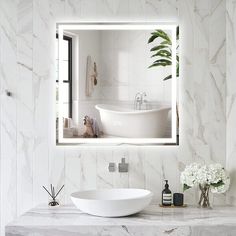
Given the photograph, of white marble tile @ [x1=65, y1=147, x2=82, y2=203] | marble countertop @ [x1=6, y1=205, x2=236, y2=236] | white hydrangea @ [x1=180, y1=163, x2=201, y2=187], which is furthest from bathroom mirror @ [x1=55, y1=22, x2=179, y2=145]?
marble countertop @ [x1=6, y1=205, x2=236, y2=236]

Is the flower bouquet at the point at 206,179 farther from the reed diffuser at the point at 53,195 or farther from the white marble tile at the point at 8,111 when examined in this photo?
the white marble tile at the point at 8,111

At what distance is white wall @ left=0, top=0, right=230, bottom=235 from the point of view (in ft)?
12.0

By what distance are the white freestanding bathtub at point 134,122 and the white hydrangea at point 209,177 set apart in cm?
38

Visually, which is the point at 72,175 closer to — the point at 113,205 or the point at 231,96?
the point at 113,205

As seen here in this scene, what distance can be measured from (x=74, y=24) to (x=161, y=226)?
166 centimetres

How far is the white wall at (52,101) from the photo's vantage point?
3660 mm

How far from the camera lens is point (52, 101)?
368 cm

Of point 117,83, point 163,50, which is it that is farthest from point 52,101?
point 163,50

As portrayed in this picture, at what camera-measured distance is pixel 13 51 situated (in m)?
3.67

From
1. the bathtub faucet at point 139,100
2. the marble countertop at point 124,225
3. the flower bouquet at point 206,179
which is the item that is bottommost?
the marble countertop at point 124,225

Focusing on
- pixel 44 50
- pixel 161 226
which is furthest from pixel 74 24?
pixel 161 226

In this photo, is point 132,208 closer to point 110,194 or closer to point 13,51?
point 110,194

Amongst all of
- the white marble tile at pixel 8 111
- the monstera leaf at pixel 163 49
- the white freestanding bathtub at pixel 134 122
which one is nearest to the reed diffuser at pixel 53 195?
the white marble tile at pixel 8 111

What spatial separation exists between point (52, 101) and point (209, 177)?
1.31 m
